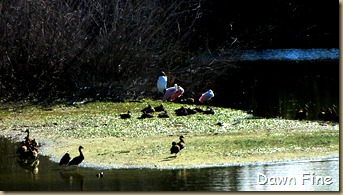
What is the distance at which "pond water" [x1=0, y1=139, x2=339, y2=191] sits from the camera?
43.1 ft

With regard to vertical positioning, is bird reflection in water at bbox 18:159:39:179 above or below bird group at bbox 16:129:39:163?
below

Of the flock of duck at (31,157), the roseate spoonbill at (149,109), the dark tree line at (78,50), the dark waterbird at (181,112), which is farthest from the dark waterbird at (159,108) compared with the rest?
the flock of duck at (31,157)

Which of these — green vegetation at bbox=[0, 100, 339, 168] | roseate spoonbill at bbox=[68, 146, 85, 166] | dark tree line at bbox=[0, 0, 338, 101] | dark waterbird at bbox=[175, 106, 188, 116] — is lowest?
roseate spoonbill at bbox=[68, 146, 85, 166]

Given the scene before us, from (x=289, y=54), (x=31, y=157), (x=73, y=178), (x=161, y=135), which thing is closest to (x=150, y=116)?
(x=161, y=135)

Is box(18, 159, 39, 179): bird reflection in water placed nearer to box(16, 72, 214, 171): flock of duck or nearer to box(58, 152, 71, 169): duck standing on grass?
box(16, 72, 214, 171): flock of duck

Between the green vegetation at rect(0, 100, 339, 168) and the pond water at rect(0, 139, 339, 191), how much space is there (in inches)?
23.7

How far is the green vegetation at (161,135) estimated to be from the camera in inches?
621

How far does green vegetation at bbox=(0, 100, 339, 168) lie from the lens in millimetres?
15766

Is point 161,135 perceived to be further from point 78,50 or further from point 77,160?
point 78,50

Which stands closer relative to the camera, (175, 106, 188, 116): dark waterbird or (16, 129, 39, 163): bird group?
(16, 129, 39, 163): bird group

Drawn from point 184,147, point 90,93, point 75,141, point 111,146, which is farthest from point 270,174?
point 90,93

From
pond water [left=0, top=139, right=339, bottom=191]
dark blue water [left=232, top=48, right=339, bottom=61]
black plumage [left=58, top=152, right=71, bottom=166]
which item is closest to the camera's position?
pond water [left=0, top=139, right=339, bottom=191]

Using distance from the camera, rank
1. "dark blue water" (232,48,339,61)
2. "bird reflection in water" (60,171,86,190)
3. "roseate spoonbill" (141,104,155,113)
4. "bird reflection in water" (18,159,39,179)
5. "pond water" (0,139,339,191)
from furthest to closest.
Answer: "dark blue water" (232,48,339,61) → "roseate spoonbill" (141,104,155,113) → "bird reflection in water" (18,159,39,179) → "bird reflection in water" (60,171,86,190) → "pond water" (0,139,339,191)

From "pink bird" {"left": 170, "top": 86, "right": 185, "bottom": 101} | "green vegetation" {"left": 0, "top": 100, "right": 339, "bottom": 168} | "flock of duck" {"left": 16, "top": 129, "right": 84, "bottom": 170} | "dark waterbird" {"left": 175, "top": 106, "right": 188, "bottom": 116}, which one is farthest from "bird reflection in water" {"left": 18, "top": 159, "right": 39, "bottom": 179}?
"pink bird" {"left": 170, "top": 86, "right": 185, "bottom": 101}
